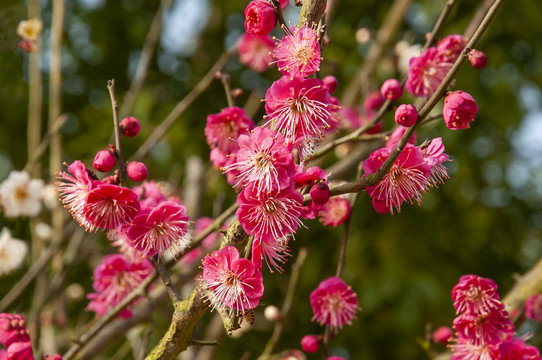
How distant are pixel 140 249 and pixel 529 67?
11.5ft

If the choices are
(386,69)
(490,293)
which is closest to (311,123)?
(490,293)

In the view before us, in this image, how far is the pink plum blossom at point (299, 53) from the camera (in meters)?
1.15

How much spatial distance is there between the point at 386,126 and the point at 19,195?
1.99m

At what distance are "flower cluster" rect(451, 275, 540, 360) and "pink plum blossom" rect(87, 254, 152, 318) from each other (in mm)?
973

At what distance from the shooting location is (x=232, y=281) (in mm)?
1173

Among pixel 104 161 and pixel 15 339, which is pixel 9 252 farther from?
pixel 104 161

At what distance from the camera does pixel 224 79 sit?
1.63 meters

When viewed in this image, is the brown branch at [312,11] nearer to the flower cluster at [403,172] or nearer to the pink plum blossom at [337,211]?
the flower cluster at [403,172]

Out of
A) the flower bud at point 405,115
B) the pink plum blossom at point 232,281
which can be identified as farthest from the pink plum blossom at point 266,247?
the flower bud at point 405,115

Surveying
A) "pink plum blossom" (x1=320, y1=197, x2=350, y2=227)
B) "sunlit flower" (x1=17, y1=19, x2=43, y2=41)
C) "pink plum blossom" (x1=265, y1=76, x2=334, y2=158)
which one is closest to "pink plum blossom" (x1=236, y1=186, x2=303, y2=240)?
"pink plum blossom" (x1=265, y1=76, x2=334, y2=158)

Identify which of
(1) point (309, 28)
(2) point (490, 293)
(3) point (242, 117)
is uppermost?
(1) point (309, 28)

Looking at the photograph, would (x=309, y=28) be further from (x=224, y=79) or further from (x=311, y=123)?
Result: (x=224, y=79)

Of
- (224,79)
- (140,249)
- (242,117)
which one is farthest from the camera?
(224,79)

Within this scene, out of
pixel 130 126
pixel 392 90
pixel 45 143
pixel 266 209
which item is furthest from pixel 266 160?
pixel 45 143
